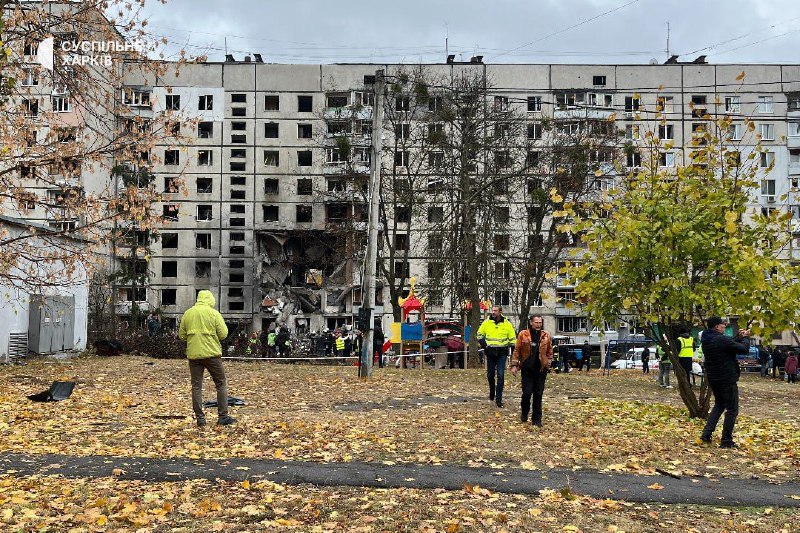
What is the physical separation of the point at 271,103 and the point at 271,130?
223cm

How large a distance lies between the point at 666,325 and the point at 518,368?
12.7ft

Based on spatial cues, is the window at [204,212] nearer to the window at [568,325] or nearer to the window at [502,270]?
the window at [568,325]

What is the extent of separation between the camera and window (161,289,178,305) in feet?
232

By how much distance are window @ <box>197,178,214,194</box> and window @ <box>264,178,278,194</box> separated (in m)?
4.41

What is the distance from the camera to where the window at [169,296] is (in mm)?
70812

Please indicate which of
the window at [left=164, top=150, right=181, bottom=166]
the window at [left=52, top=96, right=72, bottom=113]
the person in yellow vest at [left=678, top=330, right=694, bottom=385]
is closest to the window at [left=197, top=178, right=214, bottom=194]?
the window at [left=164, top=150, right=181, bottom=166]

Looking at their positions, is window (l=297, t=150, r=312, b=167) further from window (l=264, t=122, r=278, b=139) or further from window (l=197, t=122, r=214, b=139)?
window (l=197, t=122, r=214, b=139)

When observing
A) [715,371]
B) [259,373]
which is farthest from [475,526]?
[259,373]

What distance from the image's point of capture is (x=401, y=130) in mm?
47781

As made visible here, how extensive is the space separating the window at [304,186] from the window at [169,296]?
510 inches

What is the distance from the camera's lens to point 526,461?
10.4 m

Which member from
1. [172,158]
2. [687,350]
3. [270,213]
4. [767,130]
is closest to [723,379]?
[687,350]

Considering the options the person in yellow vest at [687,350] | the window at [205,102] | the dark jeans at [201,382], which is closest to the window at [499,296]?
the person in yellow vest at [687,350]

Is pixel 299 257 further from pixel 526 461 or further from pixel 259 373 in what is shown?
pixel 526 461
